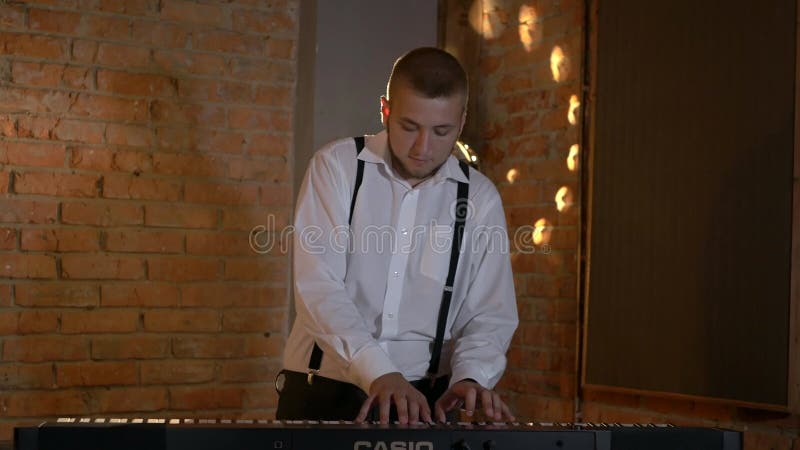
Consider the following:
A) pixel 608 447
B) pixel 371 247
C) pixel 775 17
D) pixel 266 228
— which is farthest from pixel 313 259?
pixel 775 17

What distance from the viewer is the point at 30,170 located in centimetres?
299

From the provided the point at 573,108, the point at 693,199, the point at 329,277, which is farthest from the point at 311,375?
the point at 573,108

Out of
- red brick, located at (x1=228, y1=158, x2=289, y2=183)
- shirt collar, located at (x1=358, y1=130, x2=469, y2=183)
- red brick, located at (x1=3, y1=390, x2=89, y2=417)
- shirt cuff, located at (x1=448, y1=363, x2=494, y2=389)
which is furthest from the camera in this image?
red brick, located at (x1=228, y1=158, x2=289, y2=183)

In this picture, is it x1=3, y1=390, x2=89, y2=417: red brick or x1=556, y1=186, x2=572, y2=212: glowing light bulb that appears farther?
x1=556, y1=186, x2=572, y2=212: glowing light bulb

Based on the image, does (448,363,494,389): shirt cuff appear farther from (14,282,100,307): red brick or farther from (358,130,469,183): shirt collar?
(14,282,100,307): red brick

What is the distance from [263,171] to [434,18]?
92 centimetres

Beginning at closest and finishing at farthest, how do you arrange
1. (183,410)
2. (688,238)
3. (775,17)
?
(775,17) → (688,238) → (183,410)

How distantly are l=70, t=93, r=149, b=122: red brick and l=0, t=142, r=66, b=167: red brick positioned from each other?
141mm

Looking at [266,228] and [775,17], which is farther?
[266,228]

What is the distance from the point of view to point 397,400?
1539 millimetres

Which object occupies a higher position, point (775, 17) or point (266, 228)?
point (775, 17)

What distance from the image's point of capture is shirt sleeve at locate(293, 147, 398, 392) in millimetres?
1721

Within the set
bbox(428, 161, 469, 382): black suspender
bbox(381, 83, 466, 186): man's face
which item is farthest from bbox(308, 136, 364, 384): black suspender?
bbox(428, 161, 469, 382): black suspender

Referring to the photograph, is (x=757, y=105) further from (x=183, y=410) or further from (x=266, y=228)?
(x=183, y=410)
